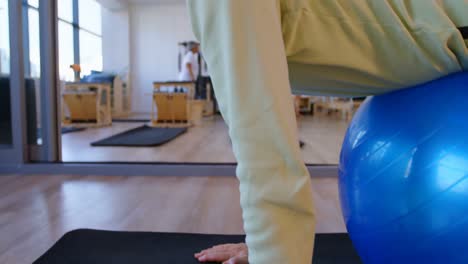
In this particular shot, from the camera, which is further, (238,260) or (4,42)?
(4,42)

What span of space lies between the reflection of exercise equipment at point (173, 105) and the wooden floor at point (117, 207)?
9.09 feet

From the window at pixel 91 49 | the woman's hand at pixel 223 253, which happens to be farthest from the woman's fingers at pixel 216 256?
the window at pixel 91 49

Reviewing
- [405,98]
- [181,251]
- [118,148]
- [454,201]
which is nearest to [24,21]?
[118,148]

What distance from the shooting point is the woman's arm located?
42cm

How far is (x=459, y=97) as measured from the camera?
0.58 metres

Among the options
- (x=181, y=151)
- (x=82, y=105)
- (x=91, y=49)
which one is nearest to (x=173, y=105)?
(x=82, y=105)

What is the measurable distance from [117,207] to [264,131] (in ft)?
3.71

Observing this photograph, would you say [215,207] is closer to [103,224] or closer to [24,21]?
Answer: [103,224]

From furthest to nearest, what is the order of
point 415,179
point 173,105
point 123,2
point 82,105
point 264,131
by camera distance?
point 123,2
point 173,105
point 82,105
point 415,179
point 264,131

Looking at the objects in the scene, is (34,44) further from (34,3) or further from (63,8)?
(63,8)

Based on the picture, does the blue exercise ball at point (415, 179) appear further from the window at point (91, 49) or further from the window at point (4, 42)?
the window at point (91, 49)

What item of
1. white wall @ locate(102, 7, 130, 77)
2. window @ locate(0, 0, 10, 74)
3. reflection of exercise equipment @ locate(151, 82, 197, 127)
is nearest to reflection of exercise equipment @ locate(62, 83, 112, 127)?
reflection of exercise equipment @ locate(151, 82, 197, 127)

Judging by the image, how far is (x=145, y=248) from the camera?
989mm

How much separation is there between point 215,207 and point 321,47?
1.00 meters
